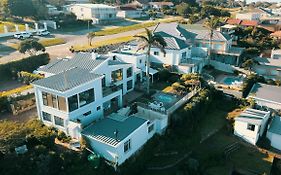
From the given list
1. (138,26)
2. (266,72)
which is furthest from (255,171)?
(138,26)

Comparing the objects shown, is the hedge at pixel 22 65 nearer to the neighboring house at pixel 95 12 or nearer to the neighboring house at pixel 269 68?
the neighboring house at pixel 269 68

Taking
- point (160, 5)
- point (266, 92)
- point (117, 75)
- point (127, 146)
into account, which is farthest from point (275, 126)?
point (160, 5)

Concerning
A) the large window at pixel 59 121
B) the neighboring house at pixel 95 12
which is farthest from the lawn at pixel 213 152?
the neighboring house at pixel 95 12

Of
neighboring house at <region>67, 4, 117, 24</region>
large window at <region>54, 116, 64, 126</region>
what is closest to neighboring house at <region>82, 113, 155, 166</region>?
large window at <region>54, 116, 64, 126</region>

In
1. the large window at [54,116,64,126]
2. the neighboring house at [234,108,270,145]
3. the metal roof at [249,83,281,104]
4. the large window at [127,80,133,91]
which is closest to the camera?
the large window at [54,116,64,126]

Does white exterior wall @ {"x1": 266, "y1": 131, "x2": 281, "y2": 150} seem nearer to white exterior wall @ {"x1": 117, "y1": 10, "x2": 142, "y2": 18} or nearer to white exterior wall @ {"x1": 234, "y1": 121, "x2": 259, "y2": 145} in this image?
white exterior wall @ {"x1": 234, "y1": 121, "x2": 259, "y2": 145}

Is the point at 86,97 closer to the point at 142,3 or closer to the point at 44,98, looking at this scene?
the point at 44,98

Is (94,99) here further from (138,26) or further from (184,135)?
(138,26)
